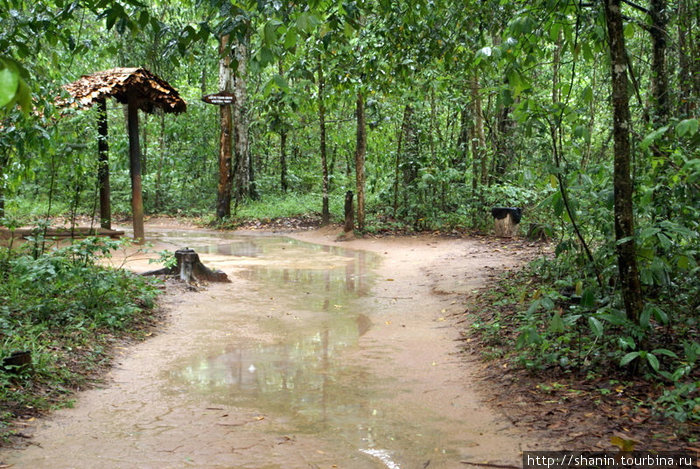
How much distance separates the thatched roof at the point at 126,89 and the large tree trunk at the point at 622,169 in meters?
9.53

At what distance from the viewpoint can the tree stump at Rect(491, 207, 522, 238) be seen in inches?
584

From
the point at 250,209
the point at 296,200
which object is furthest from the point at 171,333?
the point at 296,200

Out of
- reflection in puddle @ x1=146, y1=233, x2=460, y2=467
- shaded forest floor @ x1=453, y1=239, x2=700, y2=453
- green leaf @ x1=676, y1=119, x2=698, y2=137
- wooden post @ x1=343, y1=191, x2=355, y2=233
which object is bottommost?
reflection in puddle @ x1=146, y1=233, x2=460, y2=467

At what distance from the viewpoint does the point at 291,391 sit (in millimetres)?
4805

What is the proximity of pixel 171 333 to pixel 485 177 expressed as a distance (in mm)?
11600

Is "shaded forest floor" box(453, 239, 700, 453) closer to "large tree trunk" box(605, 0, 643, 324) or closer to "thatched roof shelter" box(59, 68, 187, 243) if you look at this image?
"large tree trunk" box(605, 0, 643, 324)

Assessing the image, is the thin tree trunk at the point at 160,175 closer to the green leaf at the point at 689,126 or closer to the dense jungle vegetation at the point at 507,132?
the dense jungle vegetation at the point at 507,132

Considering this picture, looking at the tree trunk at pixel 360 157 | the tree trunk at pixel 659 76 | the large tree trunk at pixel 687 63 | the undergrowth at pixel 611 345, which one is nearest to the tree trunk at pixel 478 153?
the tree trunk at pixel 360 157

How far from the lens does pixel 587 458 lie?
3.26 metres

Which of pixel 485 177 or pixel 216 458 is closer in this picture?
pixel 216 458

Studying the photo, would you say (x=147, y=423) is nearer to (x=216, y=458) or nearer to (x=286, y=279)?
(x=216, y=458)

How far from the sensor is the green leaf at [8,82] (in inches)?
52.0

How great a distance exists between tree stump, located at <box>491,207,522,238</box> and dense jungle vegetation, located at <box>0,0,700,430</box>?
355mm

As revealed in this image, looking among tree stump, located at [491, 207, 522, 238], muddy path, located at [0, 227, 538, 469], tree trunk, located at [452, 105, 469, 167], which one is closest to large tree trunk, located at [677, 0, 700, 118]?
muddy path, located at [0, 227, 538, 469]
